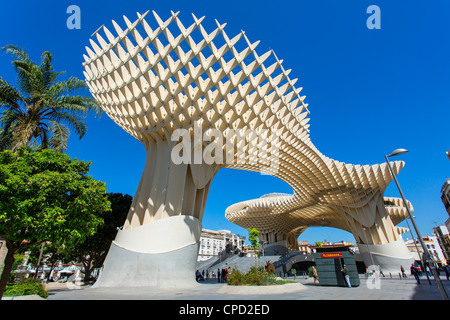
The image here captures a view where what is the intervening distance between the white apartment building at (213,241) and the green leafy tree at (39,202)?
6965 cm

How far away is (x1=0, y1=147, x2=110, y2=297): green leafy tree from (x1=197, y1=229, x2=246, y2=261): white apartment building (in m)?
69.6

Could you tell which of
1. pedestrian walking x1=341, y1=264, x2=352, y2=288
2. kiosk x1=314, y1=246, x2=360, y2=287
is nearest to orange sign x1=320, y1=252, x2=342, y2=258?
kiosk x1=314, y1=246, x2=360, y2=287

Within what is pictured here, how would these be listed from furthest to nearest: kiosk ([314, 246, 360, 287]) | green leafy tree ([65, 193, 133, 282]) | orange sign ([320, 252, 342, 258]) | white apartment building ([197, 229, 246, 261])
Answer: white apartment building ([197, 229, 246, 261]) → green leafy tree ([65, 193, 133, 282]) → orange sign ([320, 252, 342, 258]) → kiosk ([314, 246, 360, 287])

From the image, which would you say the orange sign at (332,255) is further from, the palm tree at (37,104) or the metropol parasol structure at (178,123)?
the palm tree at (37,104)

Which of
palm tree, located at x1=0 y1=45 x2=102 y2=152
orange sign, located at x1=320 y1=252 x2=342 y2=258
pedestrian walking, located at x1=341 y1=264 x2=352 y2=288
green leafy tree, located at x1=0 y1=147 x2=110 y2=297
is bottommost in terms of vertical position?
pedestrian walking, located at x1=341 y1=264 x2=352 y2=288

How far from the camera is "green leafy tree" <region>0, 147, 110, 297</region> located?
29.4 feet

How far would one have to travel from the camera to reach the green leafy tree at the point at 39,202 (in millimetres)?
8969

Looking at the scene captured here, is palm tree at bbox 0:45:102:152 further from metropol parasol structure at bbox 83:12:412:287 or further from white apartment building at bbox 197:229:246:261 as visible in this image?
white apartment building at bbox 197:229:246:261

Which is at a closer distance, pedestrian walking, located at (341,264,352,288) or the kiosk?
pedestrian walking, located at (341,264,352,288)

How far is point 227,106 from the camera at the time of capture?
16.3 m

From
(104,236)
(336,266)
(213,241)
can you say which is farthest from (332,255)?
(213,241)

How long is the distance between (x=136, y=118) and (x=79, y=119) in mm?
3773

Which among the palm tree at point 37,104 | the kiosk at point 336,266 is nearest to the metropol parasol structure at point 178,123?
the palm tree at point 37,104

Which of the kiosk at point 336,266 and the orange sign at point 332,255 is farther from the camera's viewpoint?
the orange sign at point 332,255
